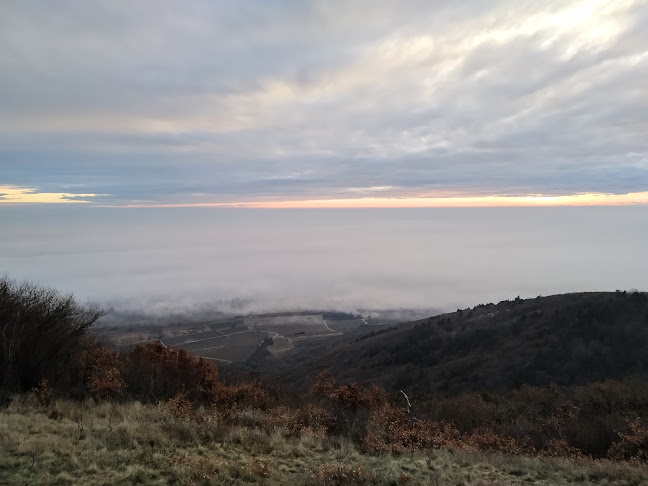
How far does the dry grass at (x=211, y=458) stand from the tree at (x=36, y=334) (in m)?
2.73

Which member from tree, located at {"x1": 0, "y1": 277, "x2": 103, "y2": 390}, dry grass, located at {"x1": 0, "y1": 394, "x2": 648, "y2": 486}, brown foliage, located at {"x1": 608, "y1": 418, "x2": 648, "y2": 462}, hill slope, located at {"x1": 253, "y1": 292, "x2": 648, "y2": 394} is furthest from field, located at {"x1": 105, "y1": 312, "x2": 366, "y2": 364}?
brown foliage, located at {"x1": 608, "y1": 418, "x2": 648, "y2": 462}

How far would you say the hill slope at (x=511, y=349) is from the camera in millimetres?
51156

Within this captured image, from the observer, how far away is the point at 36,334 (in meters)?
16.4

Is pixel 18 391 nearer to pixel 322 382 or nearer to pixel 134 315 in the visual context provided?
pixel 322 382

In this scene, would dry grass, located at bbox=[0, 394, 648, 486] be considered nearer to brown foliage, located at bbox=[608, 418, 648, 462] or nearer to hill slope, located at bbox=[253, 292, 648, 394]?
brown foliage, located at bbox=[608, 418, 648, 462]

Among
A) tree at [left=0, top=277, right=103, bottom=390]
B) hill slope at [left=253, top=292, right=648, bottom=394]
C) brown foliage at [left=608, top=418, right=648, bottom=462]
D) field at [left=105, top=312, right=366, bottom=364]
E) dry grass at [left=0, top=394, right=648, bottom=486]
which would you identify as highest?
tree at [left=0, top=277, right=103, bottom=390]

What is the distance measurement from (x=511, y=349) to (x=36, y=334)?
195 ft

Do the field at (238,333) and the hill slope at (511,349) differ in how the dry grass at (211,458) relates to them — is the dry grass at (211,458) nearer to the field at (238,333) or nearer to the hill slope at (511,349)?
the hill slope at (511,349)

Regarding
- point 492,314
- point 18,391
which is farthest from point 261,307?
point 18,391

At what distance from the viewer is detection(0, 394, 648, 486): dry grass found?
8219 millimetres

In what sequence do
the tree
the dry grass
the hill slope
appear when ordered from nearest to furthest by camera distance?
the dry grass < the tree < the hill slope

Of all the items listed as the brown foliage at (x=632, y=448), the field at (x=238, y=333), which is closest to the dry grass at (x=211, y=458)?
the brown foliage at (x=632, y=448)

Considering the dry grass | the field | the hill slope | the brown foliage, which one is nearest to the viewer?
the dry grass

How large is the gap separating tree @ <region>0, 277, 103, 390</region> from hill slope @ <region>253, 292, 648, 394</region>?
118 ft
